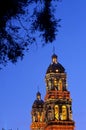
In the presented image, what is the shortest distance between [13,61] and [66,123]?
6353 centimetres

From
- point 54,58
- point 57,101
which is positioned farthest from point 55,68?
point 57,101

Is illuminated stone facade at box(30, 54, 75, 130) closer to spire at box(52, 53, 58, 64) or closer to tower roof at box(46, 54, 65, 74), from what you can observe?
tower roof at box(46, 54, 65, 74)

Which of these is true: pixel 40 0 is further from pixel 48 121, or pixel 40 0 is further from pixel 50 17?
pixel 48 121

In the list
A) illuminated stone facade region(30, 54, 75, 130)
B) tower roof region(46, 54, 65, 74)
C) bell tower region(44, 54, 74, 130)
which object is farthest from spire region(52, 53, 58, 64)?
bell tower region(44, 54, 74, 130)

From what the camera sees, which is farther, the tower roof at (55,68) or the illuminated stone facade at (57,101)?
the tower roof at (55,68)

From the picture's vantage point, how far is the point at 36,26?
13258 mm

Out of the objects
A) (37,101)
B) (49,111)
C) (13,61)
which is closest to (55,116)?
(49,111)

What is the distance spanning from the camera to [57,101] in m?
76.9

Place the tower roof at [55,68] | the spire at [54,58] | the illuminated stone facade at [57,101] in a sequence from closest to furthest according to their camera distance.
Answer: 1. the illuminated stone facade at [57,101]
2. the tower roof at [55,68]
3. the spire at [54,58]

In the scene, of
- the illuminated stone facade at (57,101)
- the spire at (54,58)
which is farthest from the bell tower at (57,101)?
the spire at (54,58)

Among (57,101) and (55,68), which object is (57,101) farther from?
(55,68)

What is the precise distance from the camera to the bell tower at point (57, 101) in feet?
249

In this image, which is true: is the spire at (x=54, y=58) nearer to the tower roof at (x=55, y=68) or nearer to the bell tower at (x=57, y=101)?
the tower roof at (x=55, y=68)

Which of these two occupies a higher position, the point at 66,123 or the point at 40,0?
the point at 66,123
